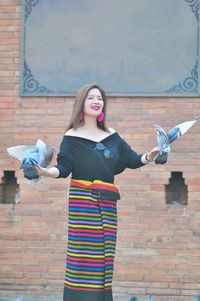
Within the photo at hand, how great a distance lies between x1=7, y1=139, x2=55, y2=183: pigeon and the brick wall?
2365mm

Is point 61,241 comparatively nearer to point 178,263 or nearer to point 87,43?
point 178,263

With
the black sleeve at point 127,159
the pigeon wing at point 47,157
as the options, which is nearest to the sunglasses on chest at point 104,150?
the black sleeve at point 127,159

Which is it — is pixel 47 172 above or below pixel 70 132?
below

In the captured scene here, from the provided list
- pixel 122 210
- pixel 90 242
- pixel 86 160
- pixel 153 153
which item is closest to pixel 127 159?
pixel 153 153

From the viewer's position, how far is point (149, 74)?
6875mm

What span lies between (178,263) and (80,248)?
249cm

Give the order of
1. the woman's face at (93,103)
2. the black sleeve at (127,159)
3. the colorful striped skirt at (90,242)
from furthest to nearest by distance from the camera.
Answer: the black sleeve at (127,159)
the woman's face at (93,103)
the colorful striped skirt at (90,242)

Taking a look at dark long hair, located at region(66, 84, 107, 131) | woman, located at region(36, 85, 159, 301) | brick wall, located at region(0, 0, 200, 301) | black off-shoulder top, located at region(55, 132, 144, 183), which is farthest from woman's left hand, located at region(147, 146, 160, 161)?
brick wall, located at region(0, 0, 200, 301)

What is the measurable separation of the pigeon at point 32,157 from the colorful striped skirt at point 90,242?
24cm

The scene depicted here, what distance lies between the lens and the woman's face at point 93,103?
15.1ft

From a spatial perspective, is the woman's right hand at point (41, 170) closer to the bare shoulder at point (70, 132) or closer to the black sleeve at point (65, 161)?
the black sleeve at point (65, 161)

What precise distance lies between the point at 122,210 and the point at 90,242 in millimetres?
2443

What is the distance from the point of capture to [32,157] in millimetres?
4258

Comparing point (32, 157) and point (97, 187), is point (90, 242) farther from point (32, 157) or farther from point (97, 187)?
point (32, 157)
